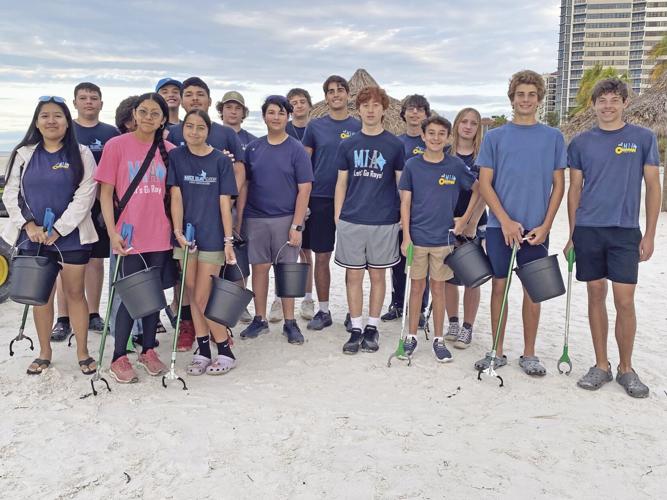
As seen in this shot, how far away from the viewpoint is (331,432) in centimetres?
328

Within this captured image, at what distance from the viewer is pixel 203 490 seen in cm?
270

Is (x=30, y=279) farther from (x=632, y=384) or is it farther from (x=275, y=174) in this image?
(x=632, y=384)

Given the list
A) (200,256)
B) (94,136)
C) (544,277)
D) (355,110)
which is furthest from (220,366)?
(355,110)

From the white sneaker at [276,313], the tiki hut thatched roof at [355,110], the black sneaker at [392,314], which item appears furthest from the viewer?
the tiki hut thatched roof at [355,110]

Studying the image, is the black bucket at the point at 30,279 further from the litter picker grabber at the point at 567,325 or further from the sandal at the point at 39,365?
the litter picker grabber at the point at 567,325

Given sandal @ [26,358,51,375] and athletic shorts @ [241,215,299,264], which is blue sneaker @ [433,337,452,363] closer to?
athletic shorts @ [241,215,299,264]

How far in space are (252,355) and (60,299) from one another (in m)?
1.84

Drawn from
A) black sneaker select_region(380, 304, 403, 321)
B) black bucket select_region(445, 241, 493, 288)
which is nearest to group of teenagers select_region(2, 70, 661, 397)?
black bucket select_region(445, 241, 493, 288)

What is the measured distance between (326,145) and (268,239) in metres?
1.10

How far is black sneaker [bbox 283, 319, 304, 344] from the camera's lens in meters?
4.81

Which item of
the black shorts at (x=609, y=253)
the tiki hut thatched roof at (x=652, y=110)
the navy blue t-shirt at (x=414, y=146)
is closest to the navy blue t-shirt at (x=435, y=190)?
the navy blue t-shirt at (x=414, y=146)

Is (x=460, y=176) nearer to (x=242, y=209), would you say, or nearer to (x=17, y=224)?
(x=242, y=209)

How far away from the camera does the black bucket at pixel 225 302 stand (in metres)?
3.90

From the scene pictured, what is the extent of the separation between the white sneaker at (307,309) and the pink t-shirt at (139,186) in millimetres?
1956
